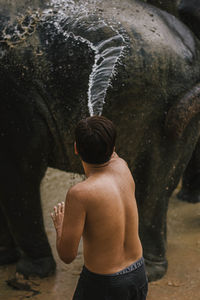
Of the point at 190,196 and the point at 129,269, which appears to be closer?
the point at 129,269

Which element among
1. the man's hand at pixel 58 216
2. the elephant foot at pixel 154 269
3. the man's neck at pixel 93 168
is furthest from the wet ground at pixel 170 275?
the man's neck at pixel 93 168

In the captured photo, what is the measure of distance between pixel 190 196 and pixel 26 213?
6.83ft

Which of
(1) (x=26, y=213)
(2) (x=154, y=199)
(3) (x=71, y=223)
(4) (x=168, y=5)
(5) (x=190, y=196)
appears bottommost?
(5) (x=190, y=196)

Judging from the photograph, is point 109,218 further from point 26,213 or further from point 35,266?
point 35,266

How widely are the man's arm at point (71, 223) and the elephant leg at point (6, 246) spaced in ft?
5.05

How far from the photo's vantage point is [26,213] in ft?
9.50

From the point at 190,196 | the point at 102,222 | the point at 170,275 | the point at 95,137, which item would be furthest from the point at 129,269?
the point at 190,196

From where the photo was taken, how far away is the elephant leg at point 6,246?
332 cm

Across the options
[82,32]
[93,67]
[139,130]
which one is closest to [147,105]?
[139,130]

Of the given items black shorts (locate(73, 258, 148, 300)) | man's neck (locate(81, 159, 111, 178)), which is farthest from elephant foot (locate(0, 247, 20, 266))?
man's neck (locate(81, 159, 111, 178))

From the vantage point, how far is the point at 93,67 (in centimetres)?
254

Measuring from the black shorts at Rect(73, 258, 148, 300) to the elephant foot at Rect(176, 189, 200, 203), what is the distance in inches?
103

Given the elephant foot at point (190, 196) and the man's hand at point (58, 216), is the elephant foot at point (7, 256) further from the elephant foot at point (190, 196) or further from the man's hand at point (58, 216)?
the elephant foot at point (190, 196)

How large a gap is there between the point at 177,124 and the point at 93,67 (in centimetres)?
57
